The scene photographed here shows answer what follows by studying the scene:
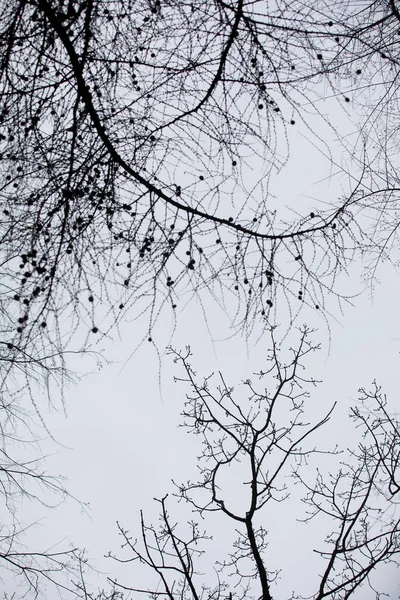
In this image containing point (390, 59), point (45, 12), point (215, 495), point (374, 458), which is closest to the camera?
point (45, 12)

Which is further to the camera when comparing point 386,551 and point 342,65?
point 386,551

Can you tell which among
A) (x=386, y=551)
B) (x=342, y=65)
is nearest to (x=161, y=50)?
(x=342, y=65)

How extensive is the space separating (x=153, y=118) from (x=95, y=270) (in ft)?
2.20

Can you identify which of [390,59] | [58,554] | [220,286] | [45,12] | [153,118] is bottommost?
[58,554]

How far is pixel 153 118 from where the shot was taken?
1.89 m

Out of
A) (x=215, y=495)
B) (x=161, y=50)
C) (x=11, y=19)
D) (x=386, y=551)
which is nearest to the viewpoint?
(x=11, y=19)

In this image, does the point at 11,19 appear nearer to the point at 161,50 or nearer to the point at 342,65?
the point at 161,50

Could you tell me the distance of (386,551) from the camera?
3.24 meters

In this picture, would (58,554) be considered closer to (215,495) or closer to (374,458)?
(215,495)

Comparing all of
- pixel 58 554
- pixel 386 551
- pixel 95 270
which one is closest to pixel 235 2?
pixel 95 270

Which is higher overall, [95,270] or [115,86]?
[115,86]

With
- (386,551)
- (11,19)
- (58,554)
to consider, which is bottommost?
(386,551)

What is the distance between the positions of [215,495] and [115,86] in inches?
111

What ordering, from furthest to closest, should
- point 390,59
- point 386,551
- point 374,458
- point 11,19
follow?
1. point 374,458
2. point 386,551
3. point 390,59
4. point 11,19
